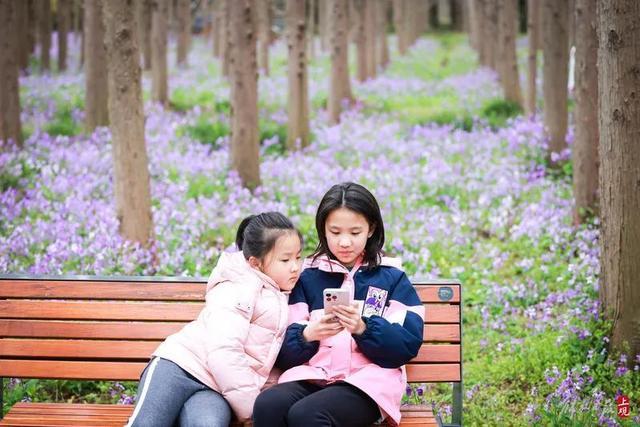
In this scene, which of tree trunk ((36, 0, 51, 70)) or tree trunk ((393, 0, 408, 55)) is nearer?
tree trunk ((36, 0, 51, 70))

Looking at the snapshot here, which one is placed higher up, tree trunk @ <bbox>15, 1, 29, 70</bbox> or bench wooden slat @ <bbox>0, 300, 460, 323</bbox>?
tree trunk @ <bbox>15, 1, 29, 70</bbox>

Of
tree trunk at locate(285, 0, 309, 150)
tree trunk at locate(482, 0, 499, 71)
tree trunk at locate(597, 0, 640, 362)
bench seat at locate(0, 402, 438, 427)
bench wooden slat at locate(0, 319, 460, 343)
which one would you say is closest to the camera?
bench seat at locate(0, 402, 438, 427)

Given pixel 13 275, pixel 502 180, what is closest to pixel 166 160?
pixel 502 180

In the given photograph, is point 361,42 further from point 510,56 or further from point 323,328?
point 323,328

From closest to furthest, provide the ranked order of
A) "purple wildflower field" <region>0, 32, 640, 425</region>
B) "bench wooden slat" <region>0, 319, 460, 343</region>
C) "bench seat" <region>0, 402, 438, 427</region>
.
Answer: "bench seat" <region>0, 402, 438, 427</region> < "bench wooden slat" <region>0, 319, 460, 343</region> < "purple wildflower field" <region>0, 32, 640, 425</region>

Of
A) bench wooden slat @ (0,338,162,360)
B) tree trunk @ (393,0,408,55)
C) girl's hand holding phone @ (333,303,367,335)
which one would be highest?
tree trunk @ (393,0,408,55)

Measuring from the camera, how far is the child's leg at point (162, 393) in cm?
339

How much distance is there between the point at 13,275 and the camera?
168 inches

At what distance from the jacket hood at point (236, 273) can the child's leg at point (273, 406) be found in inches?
21.5

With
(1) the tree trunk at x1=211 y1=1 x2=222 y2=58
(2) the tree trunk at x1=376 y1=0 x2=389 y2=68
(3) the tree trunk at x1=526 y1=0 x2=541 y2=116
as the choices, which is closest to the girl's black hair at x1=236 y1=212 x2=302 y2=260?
(3) the tree trunk at x1=526 y1=0 x2=541 y2=116

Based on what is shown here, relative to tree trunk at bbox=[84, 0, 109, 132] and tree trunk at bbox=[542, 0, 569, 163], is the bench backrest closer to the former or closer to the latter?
tree trunk at bbox=[542, 0, 569, 163]

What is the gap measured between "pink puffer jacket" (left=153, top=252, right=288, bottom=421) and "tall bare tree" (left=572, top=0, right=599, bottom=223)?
5207mm

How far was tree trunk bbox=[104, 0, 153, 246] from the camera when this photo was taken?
673 centimetres

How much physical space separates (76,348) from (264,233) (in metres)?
1.29
